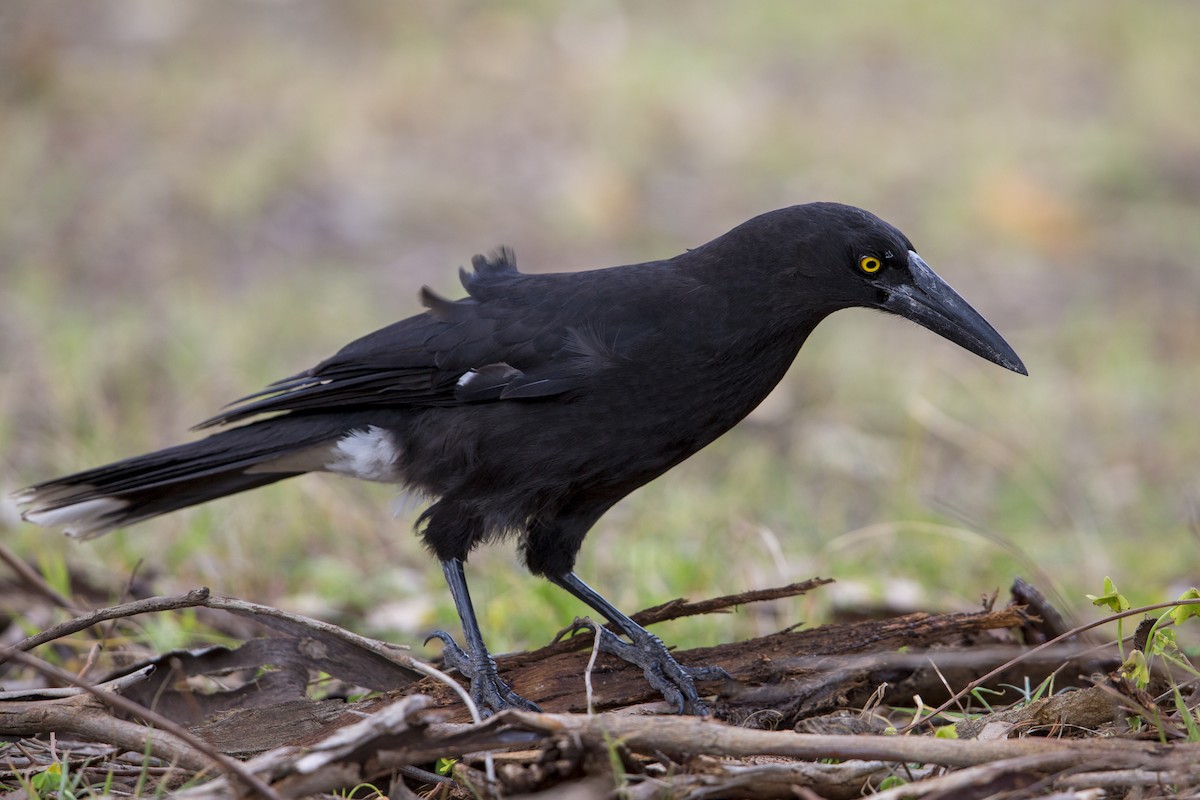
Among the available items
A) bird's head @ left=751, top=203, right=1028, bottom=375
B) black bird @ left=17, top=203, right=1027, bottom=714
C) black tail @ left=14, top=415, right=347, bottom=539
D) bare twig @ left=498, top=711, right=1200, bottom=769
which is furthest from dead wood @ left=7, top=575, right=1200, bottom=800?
bird's head @ left=751, top=203, right=1028, bottom=375

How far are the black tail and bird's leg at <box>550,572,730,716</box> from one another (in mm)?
1008

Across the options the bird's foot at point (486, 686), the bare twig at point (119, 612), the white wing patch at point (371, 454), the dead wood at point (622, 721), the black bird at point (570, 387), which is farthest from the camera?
the white wing patch at point (371, 454)

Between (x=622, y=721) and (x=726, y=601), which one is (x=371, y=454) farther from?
(x=622, y=721)

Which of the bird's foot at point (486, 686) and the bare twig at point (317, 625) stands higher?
the bare twig at point (317, 625)

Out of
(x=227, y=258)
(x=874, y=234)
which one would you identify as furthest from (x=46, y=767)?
(x=227, y=258)

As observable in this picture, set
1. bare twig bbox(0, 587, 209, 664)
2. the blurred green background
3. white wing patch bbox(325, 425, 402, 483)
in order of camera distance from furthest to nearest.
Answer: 1. the blurred green background
2. white wing patch bbox(325, 425, 402, 483)
3. bare twig bbox(0, 587, 209, 664)

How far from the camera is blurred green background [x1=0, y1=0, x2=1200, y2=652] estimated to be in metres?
4.68

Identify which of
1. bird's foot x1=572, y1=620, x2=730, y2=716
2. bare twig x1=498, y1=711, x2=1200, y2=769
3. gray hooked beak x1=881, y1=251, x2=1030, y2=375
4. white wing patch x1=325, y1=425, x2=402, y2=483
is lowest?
bare twig x1=498, y1=711, x2=1200, y2=769

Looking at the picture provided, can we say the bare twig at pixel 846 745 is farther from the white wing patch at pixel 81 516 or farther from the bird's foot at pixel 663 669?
the white wing patch at pixel 81 516

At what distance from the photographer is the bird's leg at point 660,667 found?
9.68 feet

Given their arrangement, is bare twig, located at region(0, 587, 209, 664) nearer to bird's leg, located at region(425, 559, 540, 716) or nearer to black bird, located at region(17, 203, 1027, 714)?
bird's leg, located at region(425, 559, 540, 716)

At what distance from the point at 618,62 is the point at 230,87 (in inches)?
122

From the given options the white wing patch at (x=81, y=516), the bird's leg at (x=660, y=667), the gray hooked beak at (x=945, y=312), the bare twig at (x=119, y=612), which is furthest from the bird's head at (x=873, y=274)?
the white wing patch at (x=81, y=516)

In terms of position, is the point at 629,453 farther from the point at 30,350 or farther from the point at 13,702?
the point at 30,350
